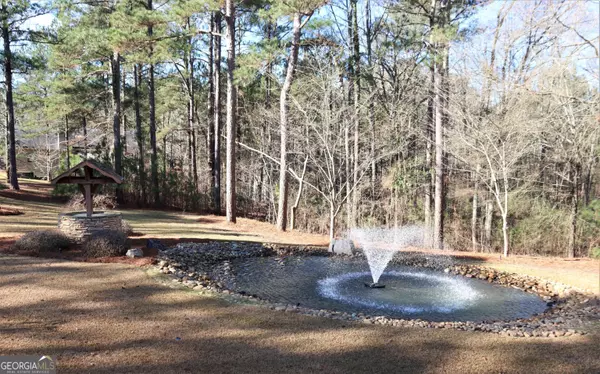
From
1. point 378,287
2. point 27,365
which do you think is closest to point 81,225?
point 27,365

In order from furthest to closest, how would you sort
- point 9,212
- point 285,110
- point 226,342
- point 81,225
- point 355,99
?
1. point 355,99
2. point 285,110
3. point 9,212
4. point 81,225
5. point 226,342

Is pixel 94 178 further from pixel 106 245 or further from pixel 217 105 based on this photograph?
pixel 217 105

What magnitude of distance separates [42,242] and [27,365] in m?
5.75

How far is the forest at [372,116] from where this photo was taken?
1245 centimetres

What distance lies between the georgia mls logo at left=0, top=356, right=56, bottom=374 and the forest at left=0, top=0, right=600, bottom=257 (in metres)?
7.73

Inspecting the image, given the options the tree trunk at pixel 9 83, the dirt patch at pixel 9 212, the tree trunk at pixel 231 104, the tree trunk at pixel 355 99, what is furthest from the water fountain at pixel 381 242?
the tree trunk at pixel 9 83

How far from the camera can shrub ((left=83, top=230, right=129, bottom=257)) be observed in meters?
8.56

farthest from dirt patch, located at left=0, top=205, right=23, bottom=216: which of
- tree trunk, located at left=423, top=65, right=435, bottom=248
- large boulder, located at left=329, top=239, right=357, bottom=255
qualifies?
tree trunk, located at left=423, top=65, right=435, bottom=248

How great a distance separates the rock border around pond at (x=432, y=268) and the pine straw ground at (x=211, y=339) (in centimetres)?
31

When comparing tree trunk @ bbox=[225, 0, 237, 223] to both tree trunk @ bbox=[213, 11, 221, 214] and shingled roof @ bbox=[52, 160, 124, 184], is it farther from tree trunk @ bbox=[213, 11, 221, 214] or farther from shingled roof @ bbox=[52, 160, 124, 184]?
shingled roof @ bbox=[52, 160, 124, 184]

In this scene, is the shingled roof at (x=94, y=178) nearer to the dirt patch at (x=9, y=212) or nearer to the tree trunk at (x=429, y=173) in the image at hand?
the dirt patch at (x=9, y=212)

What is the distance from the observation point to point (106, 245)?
28.5 feet

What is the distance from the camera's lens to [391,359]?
4387 millimetres

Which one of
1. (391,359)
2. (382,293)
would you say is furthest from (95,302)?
(382,293)
